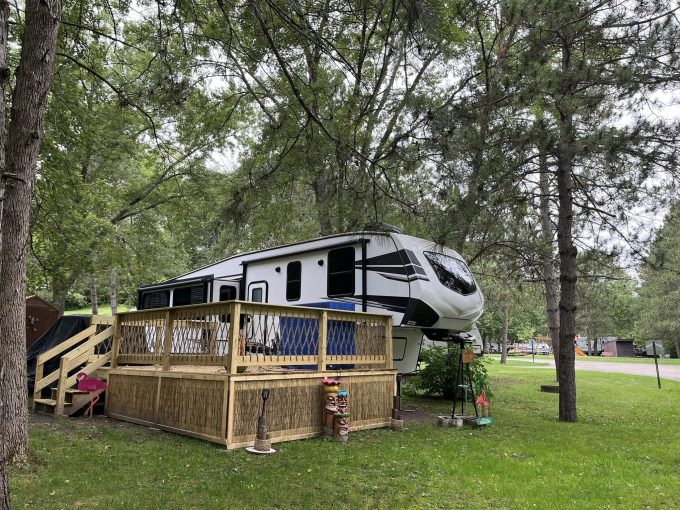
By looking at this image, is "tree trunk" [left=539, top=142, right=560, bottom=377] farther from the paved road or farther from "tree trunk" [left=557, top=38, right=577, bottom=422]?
the paved road

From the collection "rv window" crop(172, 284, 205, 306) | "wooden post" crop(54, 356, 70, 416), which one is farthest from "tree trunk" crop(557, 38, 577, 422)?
"wooden post" crop(54, 356, 70, 416)

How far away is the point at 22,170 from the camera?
4930 mm

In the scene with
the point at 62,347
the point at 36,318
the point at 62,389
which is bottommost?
the point at 62,389

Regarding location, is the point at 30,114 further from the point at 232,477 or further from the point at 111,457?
the point at 232,477

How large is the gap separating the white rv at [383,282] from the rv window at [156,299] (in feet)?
9.78

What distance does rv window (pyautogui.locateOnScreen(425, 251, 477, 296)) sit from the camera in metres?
8.66

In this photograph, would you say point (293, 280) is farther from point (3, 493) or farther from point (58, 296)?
point (58, 296)

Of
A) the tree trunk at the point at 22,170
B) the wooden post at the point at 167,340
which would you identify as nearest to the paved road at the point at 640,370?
the wooden post at the point at 167,340

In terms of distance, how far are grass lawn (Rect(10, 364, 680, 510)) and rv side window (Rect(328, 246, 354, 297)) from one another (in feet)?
8.70

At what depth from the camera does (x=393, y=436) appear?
7031 mm

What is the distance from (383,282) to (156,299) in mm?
7425

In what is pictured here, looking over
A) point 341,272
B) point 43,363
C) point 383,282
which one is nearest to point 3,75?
point 383,282

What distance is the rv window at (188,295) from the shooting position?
11.6m

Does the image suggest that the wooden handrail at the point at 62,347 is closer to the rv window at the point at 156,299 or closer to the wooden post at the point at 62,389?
the wooden post at the point at 62,389
